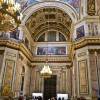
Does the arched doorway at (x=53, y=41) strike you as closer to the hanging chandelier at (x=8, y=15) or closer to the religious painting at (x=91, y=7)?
the religious painting at (x=91, y=7)

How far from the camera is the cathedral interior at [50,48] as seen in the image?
36.3ft

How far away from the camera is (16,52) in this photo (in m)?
12.6

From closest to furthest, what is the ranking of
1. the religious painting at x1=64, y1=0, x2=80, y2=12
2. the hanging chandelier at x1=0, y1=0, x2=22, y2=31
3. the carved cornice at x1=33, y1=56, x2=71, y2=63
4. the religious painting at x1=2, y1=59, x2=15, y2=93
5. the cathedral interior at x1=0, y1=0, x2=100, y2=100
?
the hanging chandelier at x1=0, y1=0, x2=22, y2=31
the cathedral interior at x1=0, y1=0, x2=100, y2=100
the religious painting at x1=2, y1=59, x2=15, y2=93
the religious painting at x1=64, y1=0, x2=80, y2=12
the carved cornice at x1=33, y1=56, x2=71, y2=63

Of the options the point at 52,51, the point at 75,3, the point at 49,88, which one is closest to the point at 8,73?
the point at 49,88

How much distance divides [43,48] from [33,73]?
2.76 metres

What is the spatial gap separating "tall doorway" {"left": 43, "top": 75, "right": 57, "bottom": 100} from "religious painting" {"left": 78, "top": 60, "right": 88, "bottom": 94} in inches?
238

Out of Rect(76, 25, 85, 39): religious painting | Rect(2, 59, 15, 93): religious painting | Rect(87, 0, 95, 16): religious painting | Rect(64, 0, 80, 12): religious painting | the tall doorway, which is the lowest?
the tall doorway

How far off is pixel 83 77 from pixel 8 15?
6.79m

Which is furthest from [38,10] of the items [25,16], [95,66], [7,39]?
[95,66]

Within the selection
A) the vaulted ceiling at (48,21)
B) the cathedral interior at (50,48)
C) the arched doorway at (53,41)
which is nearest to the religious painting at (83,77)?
the cathedral interior at (50,48)

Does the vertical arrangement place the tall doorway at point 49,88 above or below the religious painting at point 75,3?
below

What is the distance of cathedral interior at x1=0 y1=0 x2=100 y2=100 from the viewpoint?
11066 millimetres

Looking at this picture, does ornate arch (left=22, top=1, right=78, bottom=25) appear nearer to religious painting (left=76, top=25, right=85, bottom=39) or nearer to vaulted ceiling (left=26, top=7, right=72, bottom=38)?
vaulted ceiling (left=26, top=7, right=72, bottom=38)

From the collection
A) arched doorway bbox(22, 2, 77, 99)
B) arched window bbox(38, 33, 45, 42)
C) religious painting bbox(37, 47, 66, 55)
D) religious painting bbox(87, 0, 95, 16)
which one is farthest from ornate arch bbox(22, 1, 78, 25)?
religious painting bbox(37, 47, 66, 55)
